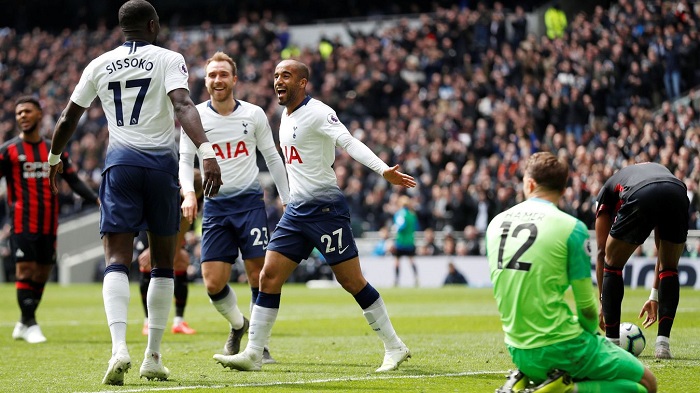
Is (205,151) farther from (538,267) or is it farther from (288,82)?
(538,267)

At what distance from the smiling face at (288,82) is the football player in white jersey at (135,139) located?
40.0 inches

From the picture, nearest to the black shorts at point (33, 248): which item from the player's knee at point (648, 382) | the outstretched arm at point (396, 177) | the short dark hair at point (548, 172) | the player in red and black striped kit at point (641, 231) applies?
the outstretched arm at point (396, 177)

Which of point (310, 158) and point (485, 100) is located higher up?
point (485, 100)

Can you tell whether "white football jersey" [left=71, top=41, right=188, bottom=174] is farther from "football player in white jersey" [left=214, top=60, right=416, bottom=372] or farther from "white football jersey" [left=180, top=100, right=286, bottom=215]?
"white football jersey" [left=180, top=100, right=286, bottom=215]

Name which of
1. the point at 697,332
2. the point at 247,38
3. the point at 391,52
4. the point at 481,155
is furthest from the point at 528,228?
the point at 247,38

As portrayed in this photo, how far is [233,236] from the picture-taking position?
9609 mm

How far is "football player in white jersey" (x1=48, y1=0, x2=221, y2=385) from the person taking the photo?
7480mm

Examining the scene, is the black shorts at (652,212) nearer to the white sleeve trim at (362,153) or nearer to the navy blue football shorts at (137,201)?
the white sleeve trim at (362,153)

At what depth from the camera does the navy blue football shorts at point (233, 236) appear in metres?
9.48

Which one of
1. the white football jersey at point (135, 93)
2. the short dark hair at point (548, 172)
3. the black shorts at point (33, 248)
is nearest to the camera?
the short dark hair at point (548, 172)

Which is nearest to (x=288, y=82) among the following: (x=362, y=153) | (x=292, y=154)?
(x=292, y=154)

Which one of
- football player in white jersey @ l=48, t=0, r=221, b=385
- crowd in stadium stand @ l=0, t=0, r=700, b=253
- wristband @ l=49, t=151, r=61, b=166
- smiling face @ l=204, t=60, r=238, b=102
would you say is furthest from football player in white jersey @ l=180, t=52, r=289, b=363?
crowd in stadium stand @ l=0, t=0, r=700, b=253

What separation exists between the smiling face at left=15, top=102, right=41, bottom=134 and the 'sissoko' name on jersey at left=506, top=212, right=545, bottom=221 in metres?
7.78

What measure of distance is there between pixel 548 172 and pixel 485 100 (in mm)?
22832
